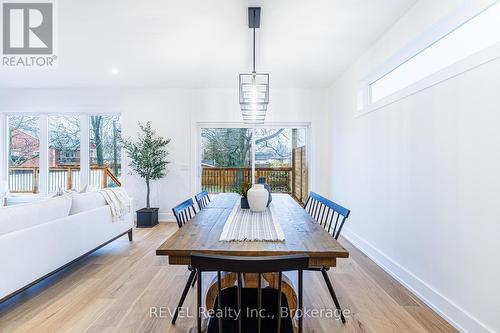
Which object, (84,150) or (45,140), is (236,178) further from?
(45,140)

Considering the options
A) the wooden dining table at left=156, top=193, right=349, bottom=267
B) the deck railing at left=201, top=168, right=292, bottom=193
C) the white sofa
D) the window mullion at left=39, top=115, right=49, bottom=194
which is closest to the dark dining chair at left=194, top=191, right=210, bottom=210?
the wooden dining table at left=156, top=193, right=349, bottom=267

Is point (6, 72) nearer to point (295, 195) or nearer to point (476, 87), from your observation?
point (295, 195)

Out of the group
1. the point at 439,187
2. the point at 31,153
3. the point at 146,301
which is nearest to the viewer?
the point at 439,187

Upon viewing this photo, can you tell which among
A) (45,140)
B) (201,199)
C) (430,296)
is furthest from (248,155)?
(45,140)

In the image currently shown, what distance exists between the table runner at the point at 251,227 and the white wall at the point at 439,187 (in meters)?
1.30

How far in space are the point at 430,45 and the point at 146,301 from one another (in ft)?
10.8

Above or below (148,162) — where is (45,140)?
above

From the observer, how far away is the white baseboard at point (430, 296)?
5.95ft

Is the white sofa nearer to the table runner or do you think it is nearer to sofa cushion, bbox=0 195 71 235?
sofa cushion, bbox=0 195 71 235

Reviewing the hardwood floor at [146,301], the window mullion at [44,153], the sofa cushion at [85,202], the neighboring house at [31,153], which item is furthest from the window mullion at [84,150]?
the hardwood floor at [146,301]

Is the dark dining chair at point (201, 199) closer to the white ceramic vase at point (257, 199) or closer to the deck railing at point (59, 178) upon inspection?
the white ceramic vase at point (257, 199)

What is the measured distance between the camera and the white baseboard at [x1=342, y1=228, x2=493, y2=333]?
71.4 inches

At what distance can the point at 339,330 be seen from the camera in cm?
191

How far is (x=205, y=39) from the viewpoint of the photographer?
316 centimetres
